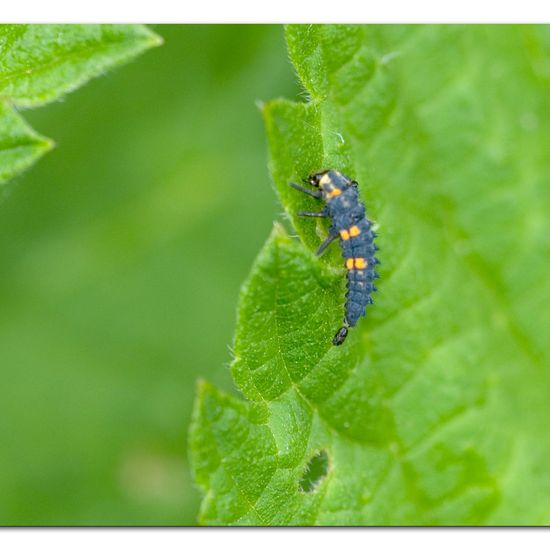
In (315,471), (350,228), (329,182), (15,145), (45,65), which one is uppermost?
(45,65)

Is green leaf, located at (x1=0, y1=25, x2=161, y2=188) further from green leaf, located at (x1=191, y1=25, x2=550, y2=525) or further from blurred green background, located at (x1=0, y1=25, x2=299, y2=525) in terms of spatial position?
blurred green background, located at (x1=0, y1=25, x2=299, y2=525)

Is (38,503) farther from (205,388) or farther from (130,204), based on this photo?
(205,388)

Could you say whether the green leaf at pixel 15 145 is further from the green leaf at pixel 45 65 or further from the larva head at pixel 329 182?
the larva head at pixel 329 182

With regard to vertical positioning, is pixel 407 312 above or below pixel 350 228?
below

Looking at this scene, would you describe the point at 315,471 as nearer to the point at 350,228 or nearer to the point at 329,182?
the point at 350,228

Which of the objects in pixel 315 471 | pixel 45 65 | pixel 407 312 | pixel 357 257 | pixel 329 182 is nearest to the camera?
pixel 45 65

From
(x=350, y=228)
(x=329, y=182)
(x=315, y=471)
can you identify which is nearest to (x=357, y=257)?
(x=350, y=228)
